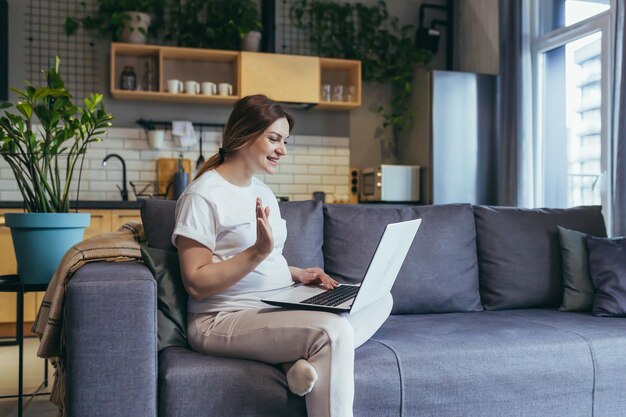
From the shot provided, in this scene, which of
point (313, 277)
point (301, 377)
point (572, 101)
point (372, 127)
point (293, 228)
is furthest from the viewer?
point (372, 127)

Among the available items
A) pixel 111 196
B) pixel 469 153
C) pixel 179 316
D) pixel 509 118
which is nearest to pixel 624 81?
pixel 509 118

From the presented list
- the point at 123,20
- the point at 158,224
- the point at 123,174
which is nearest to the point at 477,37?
the point at 123,20

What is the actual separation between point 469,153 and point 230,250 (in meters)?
3.17

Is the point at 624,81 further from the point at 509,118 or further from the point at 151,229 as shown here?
the point at 151,229

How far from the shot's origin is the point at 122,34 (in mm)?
4637

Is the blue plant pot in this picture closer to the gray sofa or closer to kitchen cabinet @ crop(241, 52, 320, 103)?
the gray sofa

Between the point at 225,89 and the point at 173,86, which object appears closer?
the point at 173,86

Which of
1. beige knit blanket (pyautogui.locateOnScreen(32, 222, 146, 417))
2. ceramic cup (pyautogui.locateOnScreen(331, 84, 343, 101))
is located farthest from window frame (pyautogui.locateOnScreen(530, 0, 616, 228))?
beige knit blanket (pyautogui.locateOnScreen(32, 222, 146, 417))

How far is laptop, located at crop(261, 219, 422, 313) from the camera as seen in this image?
1706 millimetres

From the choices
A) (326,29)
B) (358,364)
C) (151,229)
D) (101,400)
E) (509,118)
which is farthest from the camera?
(326,29)

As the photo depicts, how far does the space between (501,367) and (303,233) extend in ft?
2.78

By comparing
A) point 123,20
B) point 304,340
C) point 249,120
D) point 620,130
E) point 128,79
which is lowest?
point 304,340

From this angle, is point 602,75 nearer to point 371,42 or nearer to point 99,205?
point 371,42

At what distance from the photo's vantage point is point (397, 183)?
15.6 ft
